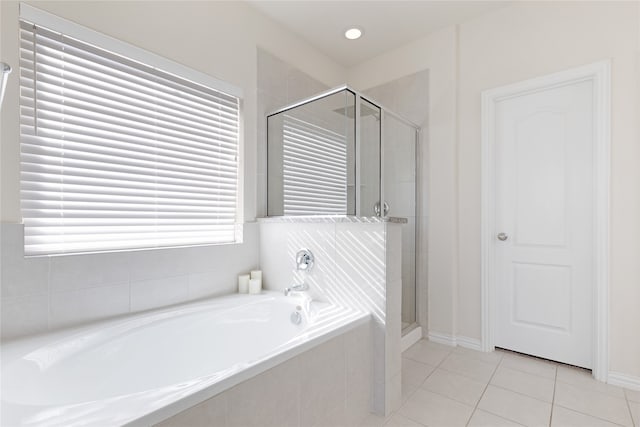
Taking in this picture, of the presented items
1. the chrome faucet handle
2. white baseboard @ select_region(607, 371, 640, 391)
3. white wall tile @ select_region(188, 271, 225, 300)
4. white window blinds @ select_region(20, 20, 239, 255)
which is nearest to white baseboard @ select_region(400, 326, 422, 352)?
the chrome faucet handle

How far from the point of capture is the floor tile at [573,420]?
1.56 m

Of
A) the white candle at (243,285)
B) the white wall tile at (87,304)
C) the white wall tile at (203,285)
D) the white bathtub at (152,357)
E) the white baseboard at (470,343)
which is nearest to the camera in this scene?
the white bathtub at (152,357)

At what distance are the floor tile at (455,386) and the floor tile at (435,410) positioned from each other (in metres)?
0.06

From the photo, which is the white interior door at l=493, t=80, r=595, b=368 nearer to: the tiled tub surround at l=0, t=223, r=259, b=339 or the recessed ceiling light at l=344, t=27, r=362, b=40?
Result: the recessed ceiling light at l=344, t=27, r=362, b=40

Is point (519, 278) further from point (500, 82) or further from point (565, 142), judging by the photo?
point (500, 82)

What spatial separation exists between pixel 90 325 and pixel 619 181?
3.02 metres

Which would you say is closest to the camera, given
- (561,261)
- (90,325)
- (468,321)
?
(90,325)

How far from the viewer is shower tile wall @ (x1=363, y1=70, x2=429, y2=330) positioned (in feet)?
8.07

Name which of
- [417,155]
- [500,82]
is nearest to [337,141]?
[417,155]

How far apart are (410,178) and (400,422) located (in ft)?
5.74

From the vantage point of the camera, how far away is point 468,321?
250 centimetres

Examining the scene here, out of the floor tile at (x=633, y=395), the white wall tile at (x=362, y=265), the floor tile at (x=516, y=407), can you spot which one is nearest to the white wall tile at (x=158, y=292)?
the white wall tile at (x=362, y=265)

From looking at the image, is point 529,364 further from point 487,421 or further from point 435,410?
point 435,410

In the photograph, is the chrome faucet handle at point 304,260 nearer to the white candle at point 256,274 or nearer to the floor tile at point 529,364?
the white candle at point 256,274
